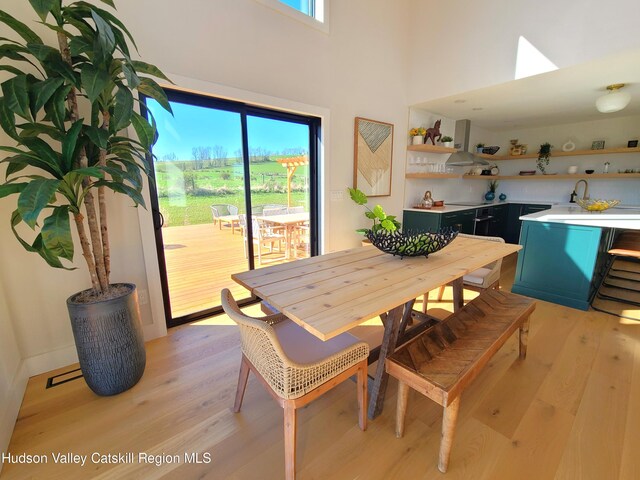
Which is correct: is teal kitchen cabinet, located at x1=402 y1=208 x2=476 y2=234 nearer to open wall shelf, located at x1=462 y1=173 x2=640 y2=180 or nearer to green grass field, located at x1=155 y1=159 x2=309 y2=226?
open wall shelf, located at x1=462 y1=173 x2=640 y2=180

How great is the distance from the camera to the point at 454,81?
11.2 feet

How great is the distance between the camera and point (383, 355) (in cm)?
154

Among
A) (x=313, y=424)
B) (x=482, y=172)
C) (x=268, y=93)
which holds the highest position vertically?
(x=268, y=93)

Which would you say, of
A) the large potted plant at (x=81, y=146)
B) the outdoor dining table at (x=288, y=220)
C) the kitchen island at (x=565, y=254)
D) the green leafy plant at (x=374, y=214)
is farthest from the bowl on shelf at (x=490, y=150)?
the large potted plant at (x=81, y=146)

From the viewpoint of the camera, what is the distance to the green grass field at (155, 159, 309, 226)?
2396mm

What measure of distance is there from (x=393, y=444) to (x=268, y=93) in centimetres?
287

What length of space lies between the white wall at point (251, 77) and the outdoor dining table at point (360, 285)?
1397 millimetres

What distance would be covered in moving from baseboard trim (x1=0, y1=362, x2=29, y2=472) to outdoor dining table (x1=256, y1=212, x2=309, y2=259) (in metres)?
2.13

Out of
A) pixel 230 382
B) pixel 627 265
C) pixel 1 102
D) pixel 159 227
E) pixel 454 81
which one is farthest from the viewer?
pixel 627 265

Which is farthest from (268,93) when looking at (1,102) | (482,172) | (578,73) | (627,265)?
(627,265)

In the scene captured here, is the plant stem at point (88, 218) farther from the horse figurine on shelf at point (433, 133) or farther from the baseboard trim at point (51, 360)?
the horse figurine on shelf at point (433, 133)

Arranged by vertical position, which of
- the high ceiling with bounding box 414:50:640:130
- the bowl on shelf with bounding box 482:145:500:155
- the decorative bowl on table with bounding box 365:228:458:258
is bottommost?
the decorative bowl on table with bounding box 365:228:458:258

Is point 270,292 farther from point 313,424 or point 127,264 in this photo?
point 127,264

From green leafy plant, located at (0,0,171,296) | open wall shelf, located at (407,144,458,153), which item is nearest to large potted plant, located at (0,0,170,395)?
green leafy plant, located at (0,0,171,296)
